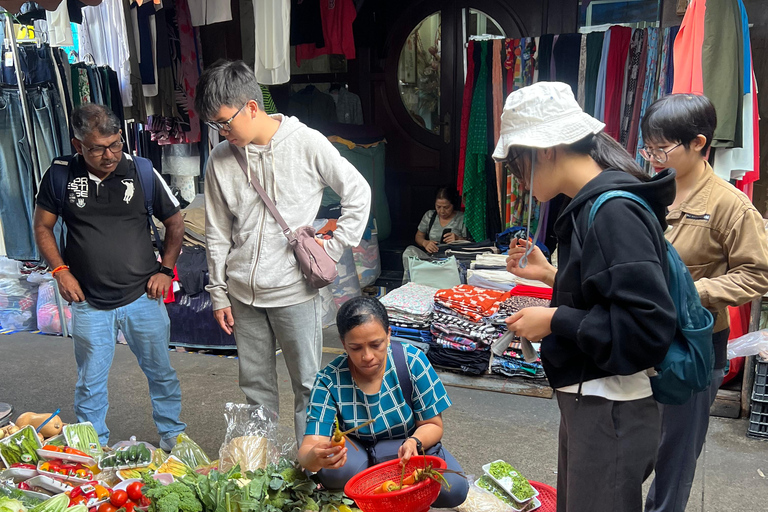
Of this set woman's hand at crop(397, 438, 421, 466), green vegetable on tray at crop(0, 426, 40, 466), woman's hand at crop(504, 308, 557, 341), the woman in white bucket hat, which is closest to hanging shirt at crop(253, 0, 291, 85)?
green vegetable on tray at crop(0, 426, 40, 466)

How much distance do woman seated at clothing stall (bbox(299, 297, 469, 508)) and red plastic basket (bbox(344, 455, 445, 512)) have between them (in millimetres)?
144

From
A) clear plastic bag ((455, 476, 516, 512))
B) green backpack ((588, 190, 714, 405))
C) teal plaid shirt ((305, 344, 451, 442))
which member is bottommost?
clear plastic bag ((455, 476, 516, 512))

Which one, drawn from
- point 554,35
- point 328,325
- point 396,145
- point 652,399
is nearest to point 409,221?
point 396,145

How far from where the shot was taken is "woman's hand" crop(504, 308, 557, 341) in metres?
1.55

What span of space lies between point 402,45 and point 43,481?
5014 mm

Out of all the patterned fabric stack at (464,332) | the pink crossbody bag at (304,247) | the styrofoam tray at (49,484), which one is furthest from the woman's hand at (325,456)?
the patterned fabric stack at (464,332)

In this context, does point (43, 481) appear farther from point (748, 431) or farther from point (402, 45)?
point (402, 45)

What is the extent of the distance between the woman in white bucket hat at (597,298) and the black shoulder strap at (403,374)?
789mm

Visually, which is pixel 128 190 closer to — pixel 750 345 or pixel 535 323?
pixel 535 323

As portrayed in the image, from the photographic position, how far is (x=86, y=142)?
2.85 metres

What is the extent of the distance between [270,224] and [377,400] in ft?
2.93

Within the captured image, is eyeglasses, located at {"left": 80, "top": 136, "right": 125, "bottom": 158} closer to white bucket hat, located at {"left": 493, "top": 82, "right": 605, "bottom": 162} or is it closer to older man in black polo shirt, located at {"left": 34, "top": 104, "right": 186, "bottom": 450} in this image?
older man in black polo shirt, located at {"left": 34, "top": 104, "right": 186, "bottom": 450}

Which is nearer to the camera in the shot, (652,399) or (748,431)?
(652,399)

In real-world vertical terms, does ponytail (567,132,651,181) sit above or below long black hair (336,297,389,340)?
above
